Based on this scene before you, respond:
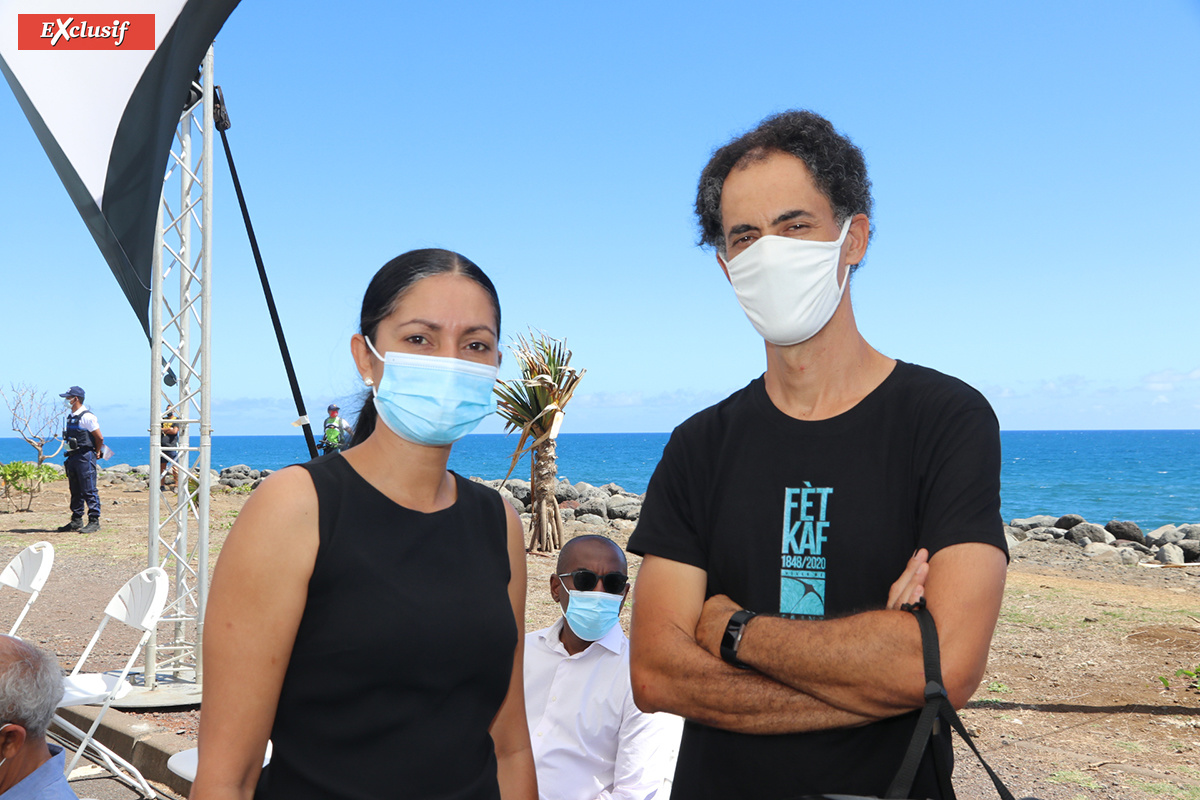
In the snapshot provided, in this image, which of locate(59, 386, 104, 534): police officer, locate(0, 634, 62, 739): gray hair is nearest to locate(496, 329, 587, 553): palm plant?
locate(59, 386, 104, 534): police officer

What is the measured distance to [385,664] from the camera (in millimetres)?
1783

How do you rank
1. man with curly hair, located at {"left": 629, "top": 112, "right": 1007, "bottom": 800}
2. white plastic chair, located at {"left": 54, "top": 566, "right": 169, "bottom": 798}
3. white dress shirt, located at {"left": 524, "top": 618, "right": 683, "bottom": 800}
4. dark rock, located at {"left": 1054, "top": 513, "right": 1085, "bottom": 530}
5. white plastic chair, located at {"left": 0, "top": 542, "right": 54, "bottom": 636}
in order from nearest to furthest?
man with curly hair, located at {"left": 629, "top": 112, "right": 1007, "bottom": 800}
white dress shirt, located at {"left": 524, "top": 618, "right": 683, "bottom": 800}
white plastic chair, located at {"left": 54, "top": 566, "right": 169, "bottom": 798}
white plastic chair, located at {"left": 0, "top": 542, "right": 54, "bottom": 636}
dark rock, located at {"left": 1054, "top": 513, "right": 1085, "bottom": 530}

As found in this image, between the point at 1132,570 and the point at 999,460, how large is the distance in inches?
650

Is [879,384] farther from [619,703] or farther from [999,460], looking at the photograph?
[619,703]

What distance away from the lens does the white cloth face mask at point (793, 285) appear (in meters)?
2.13

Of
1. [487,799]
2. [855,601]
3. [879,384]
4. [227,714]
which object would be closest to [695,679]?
[855,601]

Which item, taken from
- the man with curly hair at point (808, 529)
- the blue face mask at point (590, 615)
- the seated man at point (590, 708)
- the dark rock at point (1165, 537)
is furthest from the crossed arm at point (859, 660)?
the dark rock at point (1165, 537)

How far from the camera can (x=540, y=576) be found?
12430 mm

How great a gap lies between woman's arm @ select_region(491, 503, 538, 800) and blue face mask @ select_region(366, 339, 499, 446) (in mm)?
279

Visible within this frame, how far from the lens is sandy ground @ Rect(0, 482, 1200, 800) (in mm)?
5398

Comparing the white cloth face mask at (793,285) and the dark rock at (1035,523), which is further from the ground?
the white cloth face mask at (793,285)

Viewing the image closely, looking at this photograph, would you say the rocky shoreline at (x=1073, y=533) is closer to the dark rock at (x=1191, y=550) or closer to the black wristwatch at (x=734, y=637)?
the dark rock at (x=1191, y=550)

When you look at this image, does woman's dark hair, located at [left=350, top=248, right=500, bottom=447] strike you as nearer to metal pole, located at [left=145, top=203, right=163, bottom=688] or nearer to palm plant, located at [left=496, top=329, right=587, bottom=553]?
metal pole, located at [left=145, top=203, right=163, bottom=688]

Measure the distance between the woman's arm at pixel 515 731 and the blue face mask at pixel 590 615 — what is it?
5.36ft
